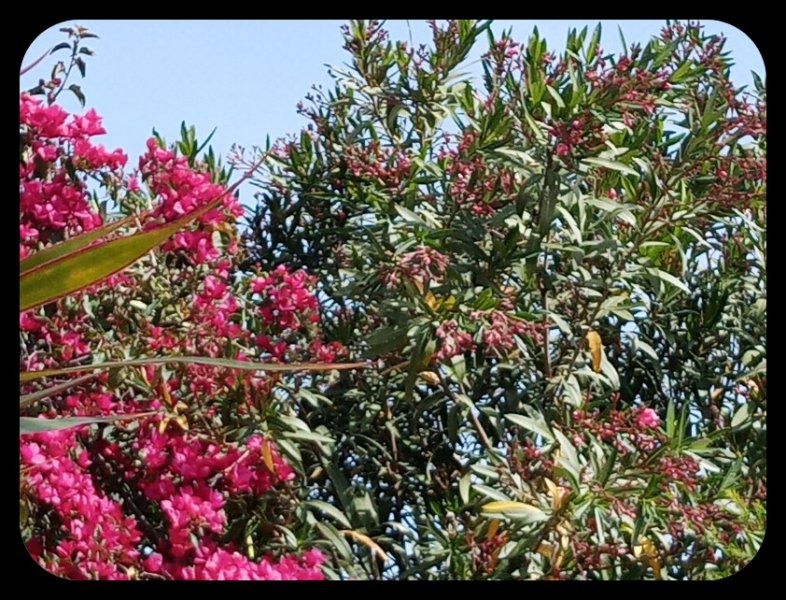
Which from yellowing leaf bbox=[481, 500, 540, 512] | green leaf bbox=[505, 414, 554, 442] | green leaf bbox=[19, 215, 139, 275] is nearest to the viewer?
green leaf bbox=[19, 215, 139, 275]

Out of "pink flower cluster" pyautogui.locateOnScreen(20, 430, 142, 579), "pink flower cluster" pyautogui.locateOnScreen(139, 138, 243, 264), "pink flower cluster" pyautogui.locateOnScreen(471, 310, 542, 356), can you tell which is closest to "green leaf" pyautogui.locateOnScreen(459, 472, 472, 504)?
"pink flower cluster" pyautogui.locateOnScreen(471, 310, 542, 356)

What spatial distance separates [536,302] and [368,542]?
2.02 feet

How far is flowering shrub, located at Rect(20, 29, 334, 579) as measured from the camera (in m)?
1.99

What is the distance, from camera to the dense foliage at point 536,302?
1.96 metres

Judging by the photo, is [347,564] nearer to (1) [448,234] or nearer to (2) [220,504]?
(2) [220,504]

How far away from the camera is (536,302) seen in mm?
2262

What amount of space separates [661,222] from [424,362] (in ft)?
1.88

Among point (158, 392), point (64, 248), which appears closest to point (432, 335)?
point (158, 392)

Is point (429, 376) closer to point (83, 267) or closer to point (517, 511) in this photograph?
point (517, 511)

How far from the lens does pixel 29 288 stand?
4.47ft

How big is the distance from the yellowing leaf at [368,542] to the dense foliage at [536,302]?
0.03 metres

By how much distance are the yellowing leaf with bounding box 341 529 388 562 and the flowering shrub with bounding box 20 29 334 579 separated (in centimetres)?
8

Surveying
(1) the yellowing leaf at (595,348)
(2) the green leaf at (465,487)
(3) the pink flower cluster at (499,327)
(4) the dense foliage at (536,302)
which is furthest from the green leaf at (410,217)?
(2) the green leaf at (465,487)

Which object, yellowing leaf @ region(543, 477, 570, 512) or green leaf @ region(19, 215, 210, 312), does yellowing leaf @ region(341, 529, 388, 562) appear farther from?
green leaf @ region(19, 215, 210, 312)
